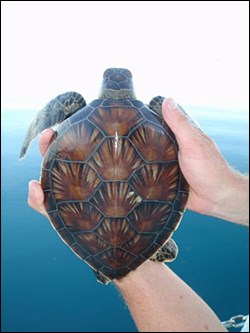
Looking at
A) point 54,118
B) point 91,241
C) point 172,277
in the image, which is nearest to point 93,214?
point 91,241

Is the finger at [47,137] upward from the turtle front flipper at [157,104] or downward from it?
downward

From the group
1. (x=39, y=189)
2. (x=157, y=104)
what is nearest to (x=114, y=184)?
(x=39, y=189)

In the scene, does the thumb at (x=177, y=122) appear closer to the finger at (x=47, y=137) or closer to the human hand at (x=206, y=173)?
the human hand at (x=206, y=173)

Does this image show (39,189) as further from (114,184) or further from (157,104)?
(157,104)

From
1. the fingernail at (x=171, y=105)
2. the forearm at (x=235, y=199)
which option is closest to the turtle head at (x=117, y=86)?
the fingernail at (x=171, y=105)

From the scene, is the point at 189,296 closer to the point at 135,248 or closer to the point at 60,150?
the point at 135,248

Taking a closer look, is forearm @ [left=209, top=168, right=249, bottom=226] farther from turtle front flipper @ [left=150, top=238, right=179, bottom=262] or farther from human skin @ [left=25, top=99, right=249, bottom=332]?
turtle front flipper @ [left=150, top=238, right=179, bottom=262]
